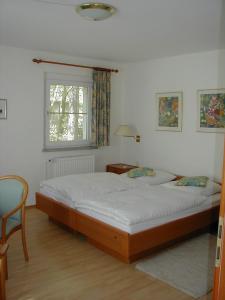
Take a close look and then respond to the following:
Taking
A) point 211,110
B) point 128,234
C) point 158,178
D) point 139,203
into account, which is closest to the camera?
point 128,234

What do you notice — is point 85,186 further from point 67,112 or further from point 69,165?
point 67,112

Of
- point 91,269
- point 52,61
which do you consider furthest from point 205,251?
point 52,61

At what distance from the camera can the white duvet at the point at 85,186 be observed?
3910 mm

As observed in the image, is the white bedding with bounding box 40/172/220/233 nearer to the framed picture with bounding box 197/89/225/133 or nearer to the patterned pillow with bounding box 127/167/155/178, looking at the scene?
→ the patterned pillow with bounding box 127/167/155/178

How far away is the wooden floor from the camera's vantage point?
269cm

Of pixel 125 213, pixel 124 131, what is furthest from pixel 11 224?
pixel 124 131

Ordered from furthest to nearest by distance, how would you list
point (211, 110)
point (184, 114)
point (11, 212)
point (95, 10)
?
point (184, 114) → point (211, 110) → point (11, 212) → point (95, 10)

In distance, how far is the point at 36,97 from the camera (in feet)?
16.3

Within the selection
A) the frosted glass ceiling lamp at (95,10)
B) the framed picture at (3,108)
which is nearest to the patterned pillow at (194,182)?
the frosted glass ceiling lamp at (95,10)

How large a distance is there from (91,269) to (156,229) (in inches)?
29.2

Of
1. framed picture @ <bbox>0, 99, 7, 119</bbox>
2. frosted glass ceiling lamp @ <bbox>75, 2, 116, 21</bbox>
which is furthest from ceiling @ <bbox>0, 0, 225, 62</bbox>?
framed picture @ <bbox>0, 99, 7, 119</bbox>

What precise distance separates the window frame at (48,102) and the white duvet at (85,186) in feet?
3.06

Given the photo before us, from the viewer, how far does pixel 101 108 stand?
5672 millimetres

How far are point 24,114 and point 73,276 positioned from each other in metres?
2.70
